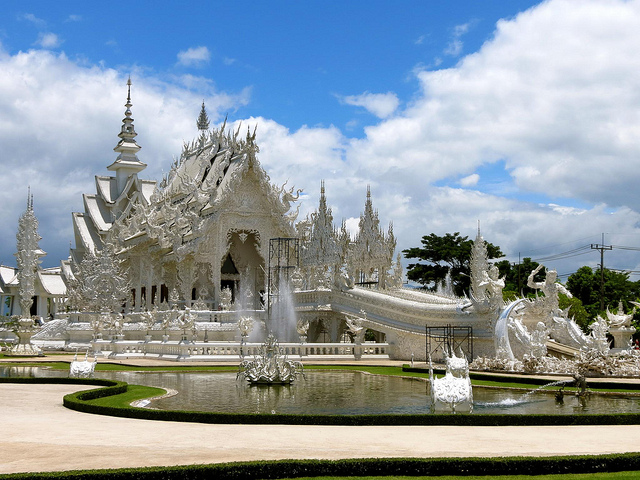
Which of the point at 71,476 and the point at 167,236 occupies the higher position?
the point at 167,236

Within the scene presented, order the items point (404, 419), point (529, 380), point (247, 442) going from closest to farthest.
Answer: point (247, 442), point (404, 419), point (529, 380)

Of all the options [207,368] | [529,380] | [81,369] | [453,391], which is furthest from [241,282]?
[453,391]

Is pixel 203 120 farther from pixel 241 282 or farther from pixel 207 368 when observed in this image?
pixel 207 368

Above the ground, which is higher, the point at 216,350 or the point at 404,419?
the point at 216,350

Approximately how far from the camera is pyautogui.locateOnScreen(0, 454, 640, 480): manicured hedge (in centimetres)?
730

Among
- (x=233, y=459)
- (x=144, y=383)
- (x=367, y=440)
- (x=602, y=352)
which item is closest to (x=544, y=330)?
(x=602, y=352)

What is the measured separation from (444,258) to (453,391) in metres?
43.4

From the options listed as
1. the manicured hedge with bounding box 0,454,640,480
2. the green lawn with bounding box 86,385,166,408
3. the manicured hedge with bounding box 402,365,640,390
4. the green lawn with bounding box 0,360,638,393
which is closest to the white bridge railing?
the green lawn with bounding box 0,360,638,393

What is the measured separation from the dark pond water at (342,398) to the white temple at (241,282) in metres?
5.91

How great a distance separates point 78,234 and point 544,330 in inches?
1512

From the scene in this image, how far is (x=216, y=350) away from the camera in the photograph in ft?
83.4

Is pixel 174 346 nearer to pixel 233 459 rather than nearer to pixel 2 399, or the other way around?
pixel 2 399

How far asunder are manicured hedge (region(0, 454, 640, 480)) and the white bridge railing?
16.1 m

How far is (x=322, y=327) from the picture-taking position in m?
32.5
